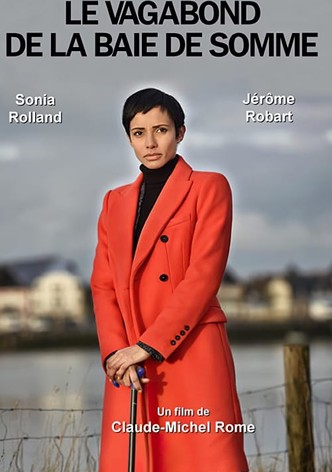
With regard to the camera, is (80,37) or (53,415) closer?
(80,37)

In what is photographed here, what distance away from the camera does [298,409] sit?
605 centimetres

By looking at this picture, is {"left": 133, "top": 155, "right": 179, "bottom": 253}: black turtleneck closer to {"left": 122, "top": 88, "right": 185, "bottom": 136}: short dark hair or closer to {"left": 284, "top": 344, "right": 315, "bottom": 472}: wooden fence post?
{"left": 122, "top": 88, "right": 185, "bottom": 136}: short dark hair

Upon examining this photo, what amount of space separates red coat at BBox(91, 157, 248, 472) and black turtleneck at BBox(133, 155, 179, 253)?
0.09 feet

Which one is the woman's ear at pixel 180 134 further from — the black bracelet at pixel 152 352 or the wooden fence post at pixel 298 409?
the wooden fence post at pixel 298 409

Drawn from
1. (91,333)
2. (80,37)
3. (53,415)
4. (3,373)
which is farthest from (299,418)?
(91,333)

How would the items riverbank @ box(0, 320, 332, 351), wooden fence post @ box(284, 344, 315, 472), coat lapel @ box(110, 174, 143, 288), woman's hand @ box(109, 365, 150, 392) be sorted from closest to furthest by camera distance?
woman's hand @ box(109, 365, 150, 392) → coat lapel @ box(110, 174, 143, 288) → wooden fence post @ box(284, 344, 315, 472) → riverbank @ box(0, 320, 332, 351)

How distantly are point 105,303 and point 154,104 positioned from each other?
2.31 feet

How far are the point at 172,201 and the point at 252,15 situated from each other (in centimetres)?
101

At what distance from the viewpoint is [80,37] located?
486cm

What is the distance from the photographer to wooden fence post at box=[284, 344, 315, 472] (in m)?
5.98

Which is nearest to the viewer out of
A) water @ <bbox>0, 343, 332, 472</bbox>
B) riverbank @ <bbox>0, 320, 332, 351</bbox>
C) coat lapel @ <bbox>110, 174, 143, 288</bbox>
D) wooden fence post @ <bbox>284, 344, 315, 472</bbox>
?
coat lapel @ <bbox>110, 174, 143, 288</bbox>

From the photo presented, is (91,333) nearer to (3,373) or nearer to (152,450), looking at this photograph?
(3,373)

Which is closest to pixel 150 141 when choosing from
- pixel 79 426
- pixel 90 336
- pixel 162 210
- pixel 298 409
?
pixel 162 210

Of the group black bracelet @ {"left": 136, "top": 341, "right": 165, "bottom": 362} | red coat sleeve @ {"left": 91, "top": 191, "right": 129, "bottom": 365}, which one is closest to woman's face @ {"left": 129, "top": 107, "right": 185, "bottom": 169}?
red coat sleeve @ {"left": 91, "top": 191, "right": 129, "bottom": 365}
